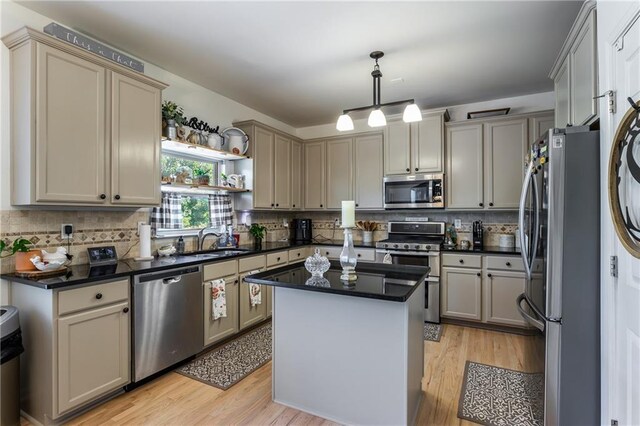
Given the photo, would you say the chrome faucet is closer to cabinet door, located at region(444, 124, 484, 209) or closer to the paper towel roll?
the paper towel roll

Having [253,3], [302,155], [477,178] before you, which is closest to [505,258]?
[477,178]

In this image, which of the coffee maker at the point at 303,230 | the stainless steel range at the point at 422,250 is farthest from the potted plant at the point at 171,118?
the stainless steel range at the point at 422,250

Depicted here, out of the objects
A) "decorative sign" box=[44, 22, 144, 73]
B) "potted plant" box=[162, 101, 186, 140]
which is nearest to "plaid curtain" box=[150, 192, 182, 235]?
"potted plant" box=[162, 101, 186, 140]

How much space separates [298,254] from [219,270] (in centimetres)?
142

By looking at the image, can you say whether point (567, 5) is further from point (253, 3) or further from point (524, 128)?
point (253, 3)

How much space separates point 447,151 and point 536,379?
268 centimetres

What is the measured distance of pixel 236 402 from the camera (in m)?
2.18

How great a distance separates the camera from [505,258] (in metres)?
3.43

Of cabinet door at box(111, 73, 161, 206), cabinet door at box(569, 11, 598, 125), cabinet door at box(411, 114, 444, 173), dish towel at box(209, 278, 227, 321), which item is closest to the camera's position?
cabinet door at box(569, 11, 598, 125)

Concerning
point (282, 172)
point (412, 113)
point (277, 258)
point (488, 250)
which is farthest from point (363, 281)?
point (282, 172)

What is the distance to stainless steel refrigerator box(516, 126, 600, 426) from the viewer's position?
1.67 metres

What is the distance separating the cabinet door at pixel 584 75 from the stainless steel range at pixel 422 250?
6.56 ft

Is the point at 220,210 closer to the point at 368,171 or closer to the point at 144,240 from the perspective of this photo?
the point at 144,240

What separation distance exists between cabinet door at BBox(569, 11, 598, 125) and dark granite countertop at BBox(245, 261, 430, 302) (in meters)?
1.35
